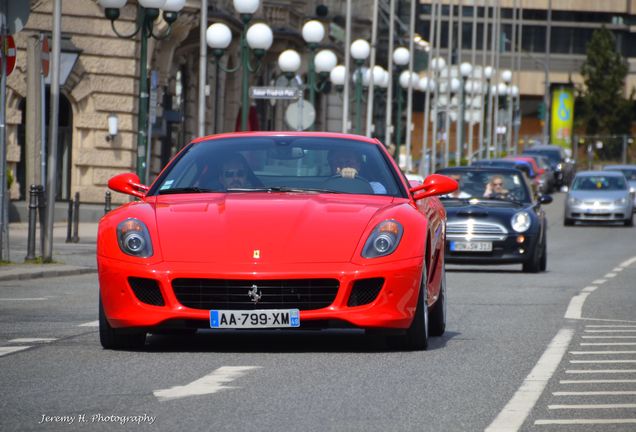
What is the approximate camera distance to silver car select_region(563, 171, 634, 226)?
50.6 metres

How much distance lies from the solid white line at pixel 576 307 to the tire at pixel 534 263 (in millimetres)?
5645

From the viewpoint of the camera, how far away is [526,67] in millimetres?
141875

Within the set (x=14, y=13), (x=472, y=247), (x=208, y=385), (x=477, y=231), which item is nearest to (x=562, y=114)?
(x=477, y=231)

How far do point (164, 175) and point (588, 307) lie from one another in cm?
575

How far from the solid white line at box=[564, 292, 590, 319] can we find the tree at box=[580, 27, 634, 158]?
373ft

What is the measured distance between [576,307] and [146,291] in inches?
264

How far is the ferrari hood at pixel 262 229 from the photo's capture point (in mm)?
10984

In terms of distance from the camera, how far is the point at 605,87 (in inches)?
5197

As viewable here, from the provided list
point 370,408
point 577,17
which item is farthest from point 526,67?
point 370,408

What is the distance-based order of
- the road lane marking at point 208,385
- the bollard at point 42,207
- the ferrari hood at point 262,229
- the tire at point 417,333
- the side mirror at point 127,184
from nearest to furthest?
the road lane marking at point 208,385 < the ferrari hood at point 262,229 < the tire at point 417,333 < the side mirror at point 127,184 < the bollard at point 42,207

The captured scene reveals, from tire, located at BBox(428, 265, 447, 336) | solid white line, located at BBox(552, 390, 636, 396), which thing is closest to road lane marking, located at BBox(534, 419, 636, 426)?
solid white line, located at BBox(552, 390, 636, 396)

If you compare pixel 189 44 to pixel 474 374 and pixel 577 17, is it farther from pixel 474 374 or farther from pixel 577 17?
pixel 577 17

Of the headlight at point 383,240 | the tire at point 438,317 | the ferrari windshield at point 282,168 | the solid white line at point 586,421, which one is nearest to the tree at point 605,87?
the tire at point 438,317

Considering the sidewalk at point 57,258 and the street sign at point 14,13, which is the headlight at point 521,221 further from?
the street sign at point 14,13
